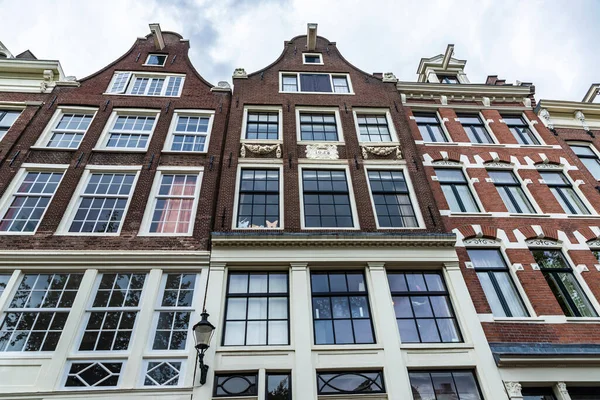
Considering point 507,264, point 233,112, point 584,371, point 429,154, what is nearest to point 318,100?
point 233,112

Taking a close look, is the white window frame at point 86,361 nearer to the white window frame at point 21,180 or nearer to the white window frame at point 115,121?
the white window frame at point 21,180

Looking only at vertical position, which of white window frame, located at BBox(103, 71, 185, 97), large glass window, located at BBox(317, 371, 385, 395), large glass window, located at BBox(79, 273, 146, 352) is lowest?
large glass window, located at BBox(317, 371, 385, 395)

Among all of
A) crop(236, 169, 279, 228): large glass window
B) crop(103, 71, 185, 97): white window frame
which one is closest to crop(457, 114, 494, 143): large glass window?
crop(236, 169, 279, 228): large glass window

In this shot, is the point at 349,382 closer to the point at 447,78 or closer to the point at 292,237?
the point at 292,237

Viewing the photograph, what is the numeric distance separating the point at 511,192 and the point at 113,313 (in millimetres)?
14498

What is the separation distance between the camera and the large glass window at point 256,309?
9.34 m

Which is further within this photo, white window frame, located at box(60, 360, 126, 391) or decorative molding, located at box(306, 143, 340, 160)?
decorative molding, located at box(306, 143, 340, 160)

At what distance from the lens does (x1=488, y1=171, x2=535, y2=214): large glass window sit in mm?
13336

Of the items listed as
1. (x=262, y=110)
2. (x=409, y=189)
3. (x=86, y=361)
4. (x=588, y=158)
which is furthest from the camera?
(x=588, y=158)

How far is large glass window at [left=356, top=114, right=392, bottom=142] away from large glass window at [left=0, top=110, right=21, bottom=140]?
1465 cm

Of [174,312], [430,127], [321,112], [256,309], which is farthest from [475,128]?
[174,312]

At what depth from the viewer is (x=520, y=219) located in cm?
1261

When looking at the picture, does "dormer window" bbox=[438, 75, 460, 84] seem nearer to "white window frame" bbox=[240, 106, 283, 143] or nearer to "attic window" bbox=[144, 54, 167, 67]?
"white window frame" bbox=[240, 106, 283, 143]

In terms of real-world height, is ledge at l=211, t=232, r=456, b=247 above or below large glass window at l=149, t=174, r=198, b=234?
below
